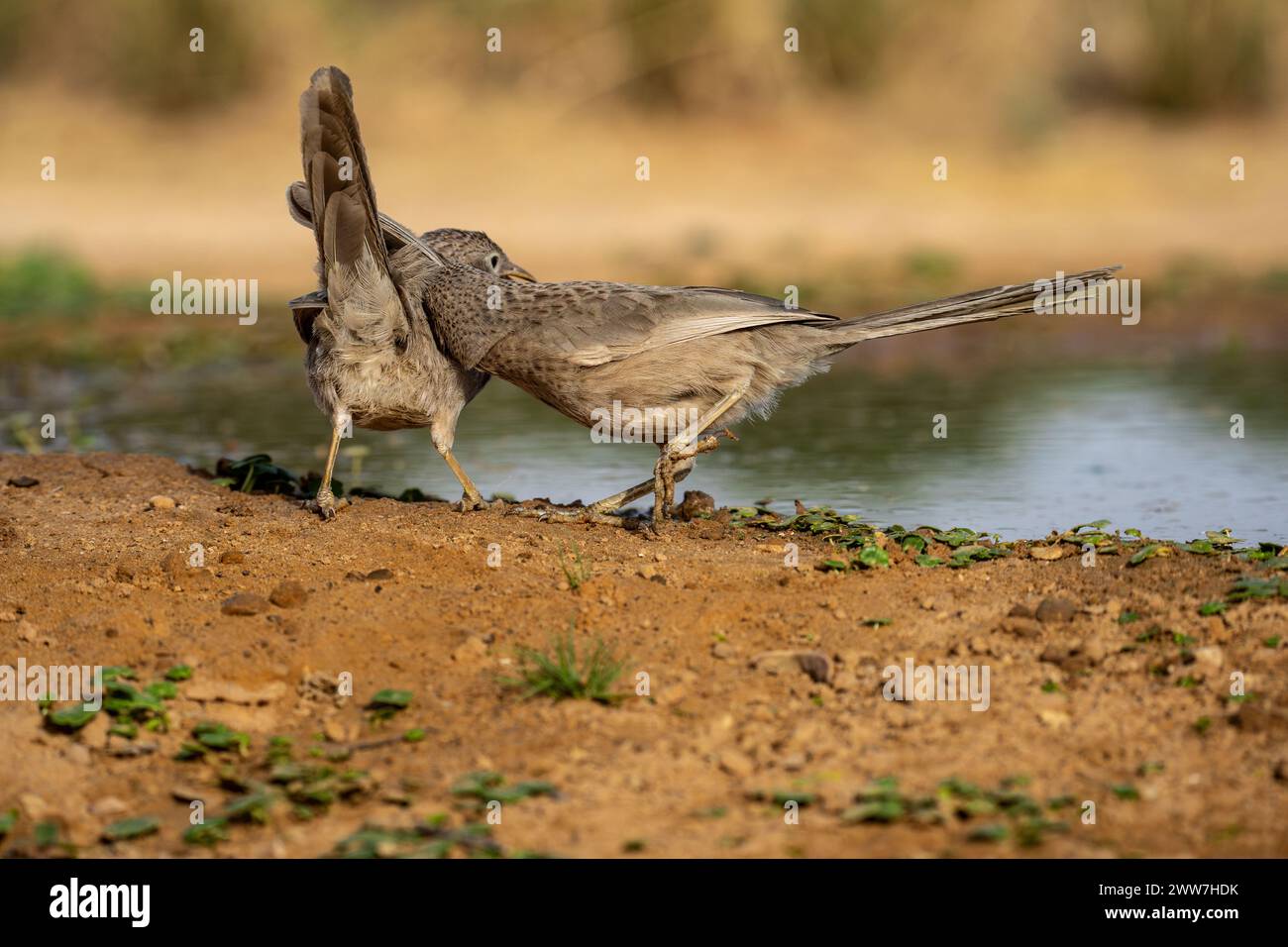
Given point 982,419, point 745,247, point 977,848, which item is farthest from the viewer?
point 745,247

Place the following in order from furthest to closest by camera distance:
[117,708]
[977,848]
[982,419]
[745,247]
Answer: [745,247] → [982,419] → [117,708] → [977,848]

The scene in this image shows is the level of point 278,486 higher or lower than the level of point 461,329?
lower

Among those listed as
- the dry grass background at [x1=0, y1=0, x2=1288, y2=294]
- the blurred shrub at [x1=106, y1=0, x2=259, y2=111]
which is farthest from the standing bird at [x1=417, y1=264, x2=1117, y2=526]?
the blurred shrub at [x1=106, y1=0, x2=259, y2=111]

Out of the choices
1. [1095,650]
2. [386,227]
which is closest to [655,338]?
[386,227]

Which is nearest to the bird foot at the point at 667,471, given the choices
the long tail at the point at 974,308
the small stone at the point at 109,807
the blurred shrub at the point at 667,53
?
the long tail at the point at 974,308

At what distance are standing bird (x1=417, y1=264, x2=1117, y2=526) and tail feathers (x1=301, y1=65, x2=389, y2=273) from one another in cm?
50

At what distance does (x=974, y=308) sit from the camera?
599 centimetres

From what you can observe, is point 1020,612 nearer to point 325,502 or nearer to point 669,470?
point 669,470

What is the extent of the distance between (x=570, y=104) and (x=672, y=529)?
11.4 m

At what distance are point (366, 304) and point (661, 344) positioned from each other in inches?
47.3

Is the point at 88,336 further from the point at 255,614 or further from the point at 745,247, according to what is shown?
the point at 255,614

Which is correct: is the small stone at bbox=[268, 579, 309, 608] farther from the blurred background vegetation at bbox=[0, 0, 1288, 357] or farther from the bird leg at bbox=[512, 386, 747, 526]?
the blurred background vegetation at bbox=[0, 0, 1288, 357]

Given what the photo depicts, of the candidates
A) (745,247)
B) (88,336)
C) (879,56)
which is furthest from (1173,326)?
(88,336)

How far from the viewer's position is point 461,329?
6.29m
